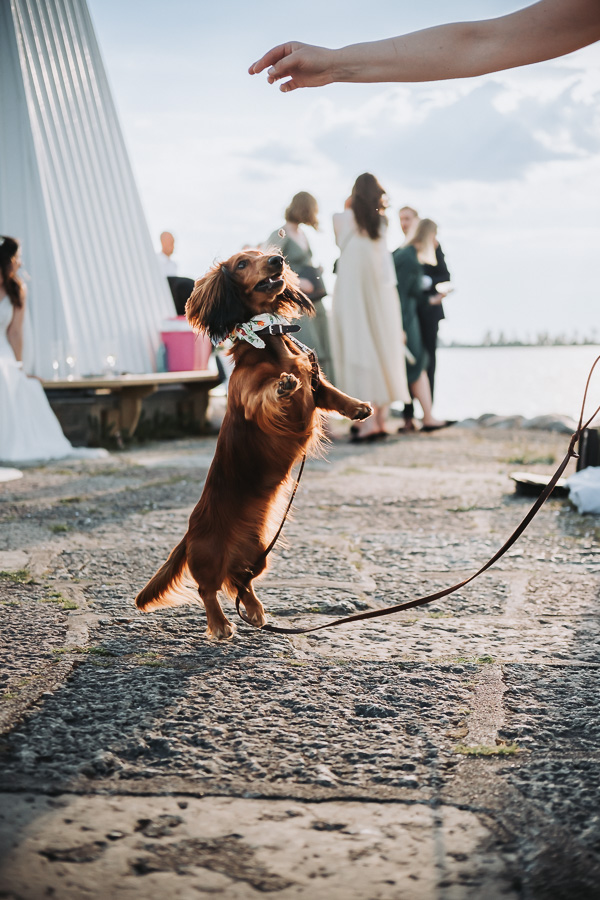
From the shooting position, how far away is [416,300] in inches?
393

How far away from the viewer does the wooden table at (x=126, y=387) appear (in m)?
8.23

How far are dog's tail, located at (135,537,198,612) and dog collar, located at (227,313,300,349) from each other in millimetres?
642

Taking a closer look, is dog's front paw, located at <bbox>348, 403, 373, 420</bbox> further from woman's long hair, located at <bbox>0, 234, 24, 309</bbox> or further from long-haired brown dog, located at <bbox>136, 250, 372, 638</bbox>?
woman's long hair, located at <bbox>0, 234, 24, 309</bbox>

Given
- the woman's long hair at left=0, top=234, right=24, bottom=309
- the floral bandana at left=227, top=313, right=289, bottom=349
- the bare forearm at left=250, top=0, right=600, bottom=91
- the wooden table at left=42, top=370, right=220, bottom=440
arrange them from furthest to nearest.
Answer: the wooden table at left=42, top=370, right=220, bottom=440
the woman's long hair at left=0, top=234, right=24, bottom=309
the floral bandana at left=227, top=313, right=289, bottom=349
the bare forearm at left=250, top=0, right=600, bottom=91

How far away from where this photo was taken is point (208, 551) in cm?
257

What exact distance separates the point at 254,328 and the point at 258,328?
0.01 metres

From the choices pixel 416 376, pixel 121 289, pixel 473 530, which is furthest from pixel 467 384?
pixel 473 530

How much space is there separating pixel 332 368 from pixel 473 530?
16.4 feet

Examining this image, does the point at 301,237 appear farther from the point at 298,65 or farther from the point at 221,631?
the point at 298,65

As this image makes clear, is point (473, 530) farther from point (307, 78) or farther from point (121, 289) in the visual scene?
point (121, 289)

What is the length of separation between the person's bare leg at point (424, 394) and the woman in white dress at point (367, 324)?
0.83 meters

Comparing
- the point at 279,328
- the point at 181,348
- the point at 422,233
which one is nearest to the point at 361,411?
the point at 279,328

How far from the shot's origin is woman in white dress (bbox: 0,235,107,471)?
751 centimetres

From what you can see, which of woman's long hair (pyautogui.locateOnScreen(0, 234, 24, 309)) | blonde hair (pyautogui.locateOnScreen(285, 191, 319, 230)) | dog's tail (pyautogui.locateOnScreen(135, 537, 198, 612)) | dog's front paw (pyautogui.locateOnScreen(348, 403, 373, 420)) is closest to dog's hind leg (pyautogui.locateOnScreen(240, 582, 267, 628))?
dog's tail (pyautogui.locateOnScreen(135, 537, 198, 612))
